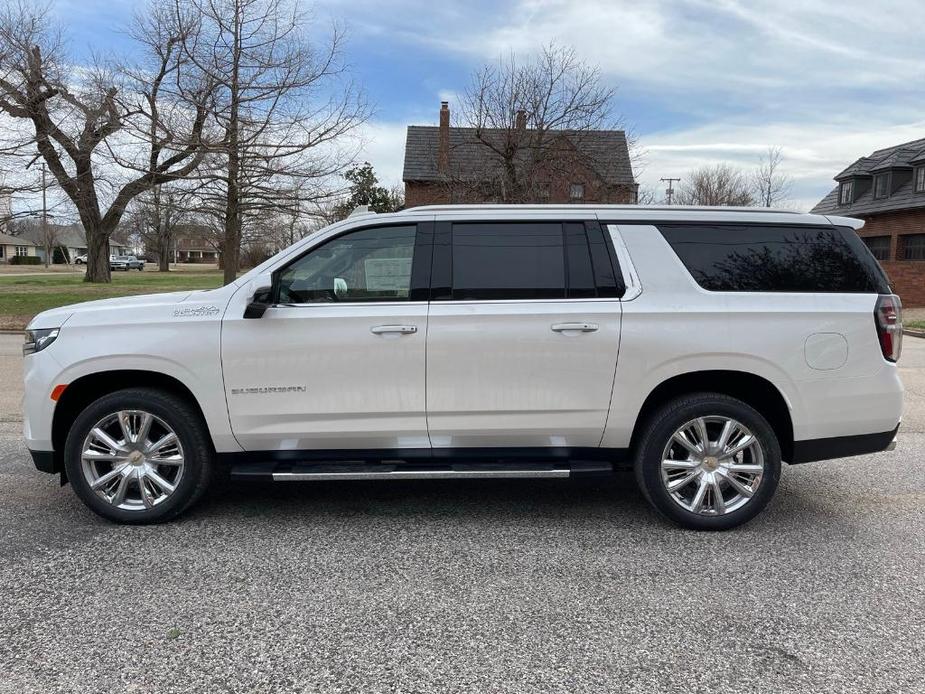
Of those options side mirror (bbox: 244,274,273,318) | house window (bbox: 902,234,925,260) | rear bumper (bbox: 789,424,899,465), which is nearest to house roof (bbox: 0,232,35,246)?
house window (bbox: 902,234,925,260)

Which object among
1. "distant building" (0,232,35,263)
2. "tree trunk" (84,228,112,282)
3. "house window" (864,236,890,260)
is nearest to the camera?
"house window" (864,236,890,260)

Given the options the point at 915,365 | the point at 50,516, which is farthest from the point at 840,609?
the point at 915,365

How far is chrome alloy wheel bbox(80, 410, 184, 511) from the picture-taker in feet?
13.8

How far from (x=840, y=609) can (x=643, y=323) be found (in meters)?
1.76

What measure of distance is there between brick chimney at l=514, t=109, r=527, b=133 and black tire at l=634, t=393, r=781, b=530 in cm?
1634

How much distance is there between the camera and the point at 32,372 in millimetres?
4223

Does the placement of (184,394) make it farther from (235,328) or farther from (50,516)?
(50,516)

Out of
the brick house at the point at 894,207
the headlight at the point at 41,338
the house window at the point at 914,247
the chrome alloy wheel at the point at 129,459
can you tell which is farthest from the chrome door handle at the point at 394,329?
the house window at the point at 914,247

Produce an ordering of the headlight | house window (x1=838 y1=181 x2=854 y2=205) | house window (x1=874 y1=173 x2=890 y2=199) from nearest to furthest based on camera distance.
Result: 1. the headlight
2. house window (x1=874 y1=173 x2=890 y2=199)
3. house window (x1=838 y1=181 x2=854 y2=205)

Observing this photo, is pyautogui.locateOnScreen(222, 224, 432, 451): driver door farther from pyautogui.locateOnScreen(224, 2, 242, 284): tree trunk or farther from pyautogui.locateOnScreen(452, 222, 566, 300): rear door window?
pyautogui.locateOnScreen(224, 2, 242, 284): tree trunk

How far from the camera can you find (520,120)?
19281 millimetres

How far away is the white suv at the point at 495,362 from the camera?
414cm

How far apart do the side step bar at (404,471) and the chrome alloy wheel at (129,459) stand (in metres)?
0.42

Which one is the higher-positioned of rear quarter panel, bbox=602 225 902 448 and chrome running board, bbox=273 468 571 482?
rear quarter panel, bbox=602 225 902 448
